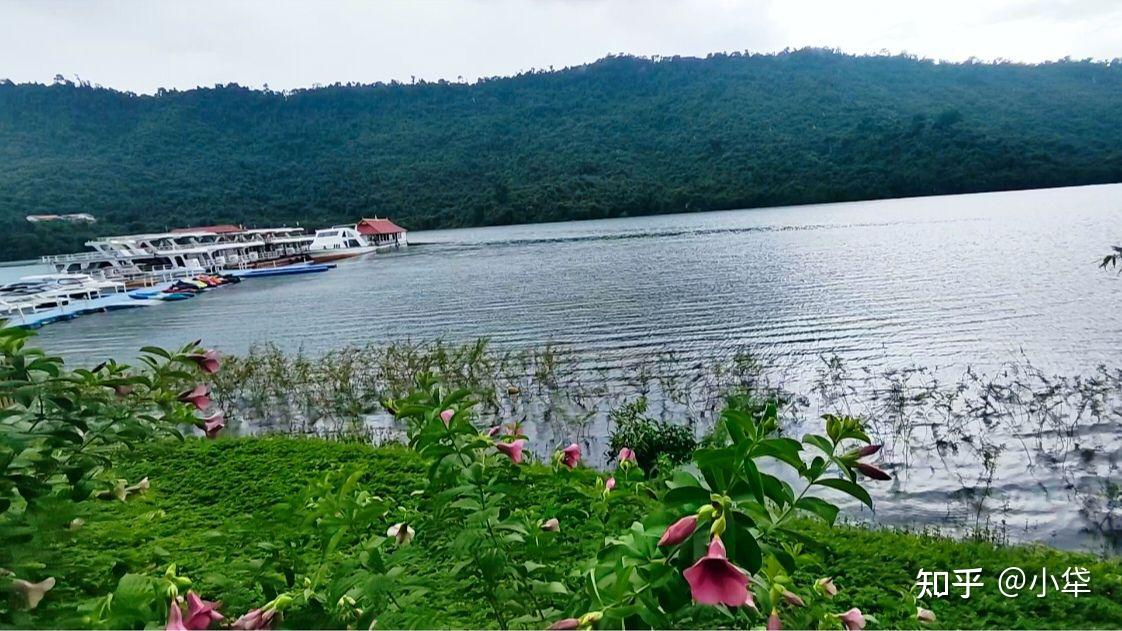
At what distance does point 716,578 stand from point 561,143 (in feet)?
235

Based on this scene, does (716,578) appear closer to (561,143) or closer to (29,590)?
(29,590)

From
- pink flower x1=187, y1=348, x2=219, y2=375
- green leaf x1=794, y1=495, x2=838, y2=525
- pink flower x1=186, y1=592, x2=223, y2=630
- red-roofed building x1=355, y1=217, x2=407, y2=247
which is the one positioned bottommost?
pink flower x1=186, y1=592, x2=223, y2=630

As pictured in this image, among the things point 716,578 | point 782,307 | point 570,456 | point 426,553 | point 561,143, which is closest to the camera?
point 716,578

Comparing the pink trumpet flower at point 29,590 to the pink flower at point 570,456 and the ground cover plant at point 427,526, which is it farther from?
the pink flower at point 570,456

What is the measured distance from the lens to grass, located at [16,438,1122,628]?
154 cm

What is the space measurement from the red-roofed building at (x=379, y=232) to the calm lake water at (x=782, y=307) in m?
17.8

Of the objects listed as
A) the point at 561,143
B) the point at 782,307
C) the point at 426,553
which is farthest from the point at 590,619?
the point at 561,143

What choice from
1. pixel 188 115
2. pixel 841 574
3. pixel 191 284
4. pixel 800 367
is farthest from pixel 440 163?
pixel 841 574

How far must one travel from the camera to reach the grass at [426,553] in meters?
1.54

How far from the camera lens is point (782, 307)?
13.2m

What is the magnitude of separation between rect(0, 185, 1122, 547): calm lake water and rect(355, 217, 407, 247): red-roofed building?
17.8m

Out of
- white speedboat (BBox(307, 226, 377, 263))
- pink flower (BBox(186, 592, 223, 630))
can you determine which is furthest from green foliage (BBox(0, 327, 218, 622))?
white speedboat (BBox(307, 226, 377, 263))

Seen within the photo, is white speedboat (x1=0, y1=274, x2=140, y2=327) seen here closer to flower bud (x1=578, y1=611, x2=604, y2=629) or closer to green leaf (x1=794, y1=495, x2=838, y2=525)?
flower bud (x1=578, y1=611, x2=604, y2=629)

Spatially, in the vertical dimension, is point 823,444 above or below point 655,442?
above
